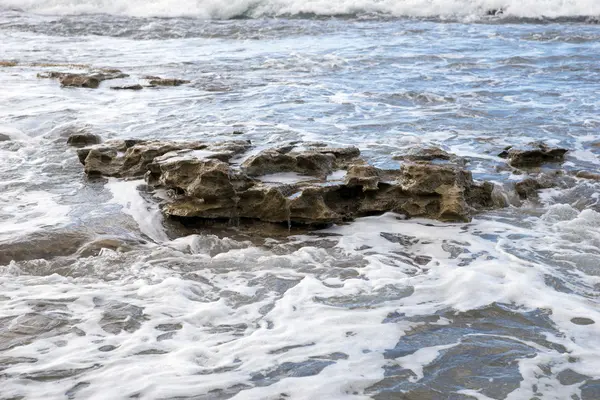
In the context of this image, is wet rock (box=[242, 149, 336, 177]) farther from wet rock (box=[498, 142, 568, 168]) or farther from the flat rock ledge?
wet rock (box=[498, 142, 568, 168])

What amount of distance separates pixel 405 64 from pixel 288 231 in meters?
8.44

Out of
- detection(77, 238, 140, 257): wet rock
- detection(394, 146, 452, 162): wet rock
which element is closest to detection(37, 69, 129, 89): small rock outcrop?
detection(394, 146, 452, 162): wet rock

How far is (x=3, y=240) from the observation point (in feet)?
16.0

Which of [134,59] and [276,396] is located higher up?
[134,59]

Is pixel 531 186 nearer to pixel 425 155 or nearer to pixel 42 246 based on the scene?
pixel 425 155

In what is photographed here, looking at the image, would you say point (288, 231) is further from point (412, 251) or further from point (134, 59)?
point (134, 59)

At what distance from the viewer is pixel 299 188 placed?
548cm

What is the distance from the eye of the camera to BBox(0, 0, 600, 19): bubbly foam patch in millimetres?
20641

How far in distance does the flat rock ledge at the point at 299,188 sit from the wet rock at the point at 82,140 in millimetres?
1647

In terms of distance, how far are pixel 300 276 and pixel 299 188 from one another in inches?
44.6

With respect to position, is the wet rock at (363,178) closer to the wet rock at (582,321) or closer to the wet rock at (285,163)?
the wet rock at (285,163)

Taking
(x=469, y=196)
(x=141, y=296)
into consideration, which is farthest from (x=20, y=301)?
(x=469, y=196)

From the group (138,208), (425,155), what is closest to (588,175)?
(425,155)

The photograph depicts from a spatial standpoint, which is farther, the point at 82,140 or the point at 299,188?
the point at 82,140
